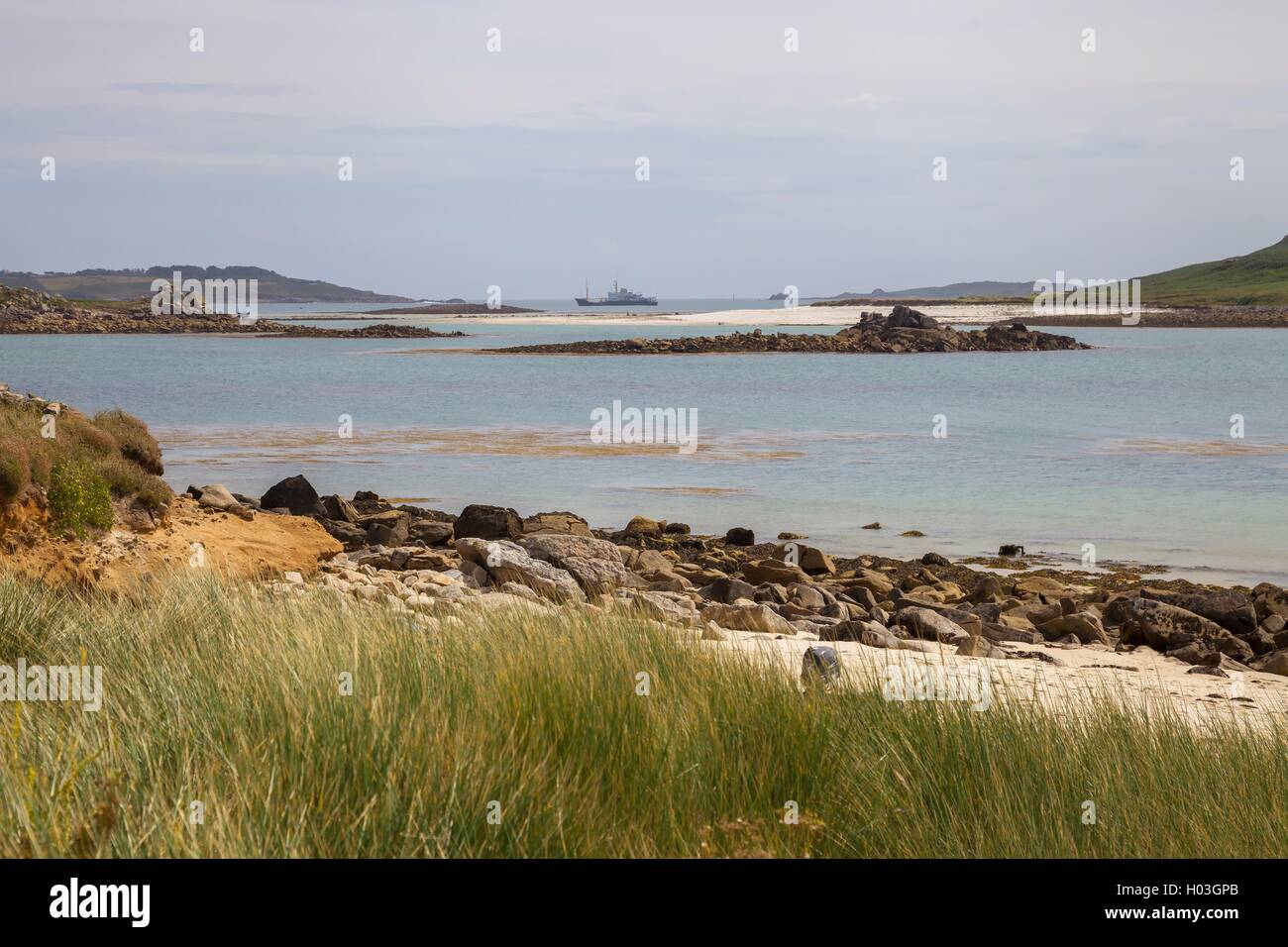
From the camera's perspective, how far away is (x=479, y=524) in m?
16.2

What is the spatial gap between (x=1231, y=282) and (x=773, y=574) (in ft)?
559

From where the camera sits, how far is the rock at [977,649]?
1038 centimetres

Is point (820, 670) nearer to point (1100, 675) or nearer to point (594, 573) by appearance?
point (1100, 675)

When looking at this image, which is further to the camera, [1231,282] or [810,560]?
[1231,282]

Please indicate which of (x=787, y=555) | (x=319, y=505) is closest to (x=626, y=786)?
(x=787, y=555)

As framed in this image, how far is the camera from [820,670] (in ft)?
22.7

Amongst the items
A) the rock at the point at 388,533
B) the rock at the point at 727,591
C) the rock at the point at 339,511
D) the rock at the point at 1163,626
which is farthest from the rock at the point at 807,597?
the rock at the point at 339,511

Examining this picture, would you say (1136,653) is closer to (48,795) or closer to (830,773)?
(830,773)

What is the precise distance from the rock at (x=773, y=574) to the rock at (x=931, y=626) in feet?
7.86

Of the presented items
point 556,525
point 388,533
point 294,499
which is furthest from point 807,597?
point 294,499

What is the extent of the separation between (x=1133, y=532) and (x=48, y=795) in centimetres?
1695

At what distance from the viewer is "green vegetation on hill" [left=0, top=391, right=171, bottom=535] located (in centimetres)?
1055
